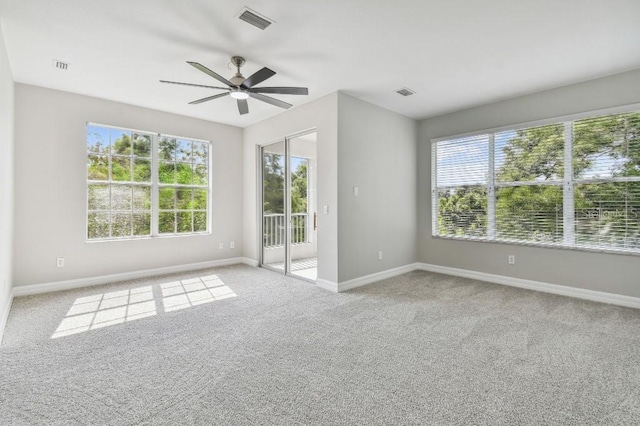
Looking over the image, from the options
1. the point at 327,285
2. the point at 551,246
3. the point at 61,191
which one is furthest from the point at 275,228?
the point at 551,246

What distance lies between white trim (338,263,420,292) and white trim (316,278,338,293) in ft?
0.21

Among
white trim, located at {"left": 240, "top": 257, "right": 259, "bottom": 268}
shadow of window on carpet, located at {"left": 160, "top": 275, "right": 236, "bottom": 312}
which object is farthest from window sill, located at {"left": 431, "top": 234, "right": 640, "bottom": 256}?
shadow of window on carpet, located at {"left": 160, "top": 275, "right": 236, "bottom": 312}

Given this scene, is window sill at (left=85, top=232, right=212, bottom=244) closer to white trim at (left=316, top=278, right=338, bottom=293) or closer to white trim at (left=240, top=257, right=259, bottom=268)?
white trim at (left=240, top=257, right=259, bottom=268)

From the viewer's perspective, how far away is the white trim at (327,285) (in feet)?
13.8

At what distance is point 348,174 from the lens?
14.4 feet

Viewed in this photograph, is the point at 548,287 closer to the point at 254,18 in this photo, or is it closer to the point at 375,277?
the point at 375,277

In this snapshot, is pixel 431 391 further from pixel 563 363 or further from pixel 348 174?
pixel 348 174

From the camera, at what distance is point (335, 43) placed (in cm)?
300

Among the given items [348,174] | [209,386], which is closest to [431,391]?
[209,386]

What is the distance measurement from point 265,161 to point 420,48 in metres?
3.50

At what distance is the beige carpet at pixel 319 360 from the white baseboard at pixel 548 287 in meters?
0.24

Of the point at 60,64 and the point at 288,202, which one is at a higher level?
the point at 60,64

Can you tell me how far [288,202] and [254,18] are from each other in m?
3.12

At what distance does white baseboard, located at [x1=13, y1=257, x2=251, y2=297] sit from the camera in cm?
406
